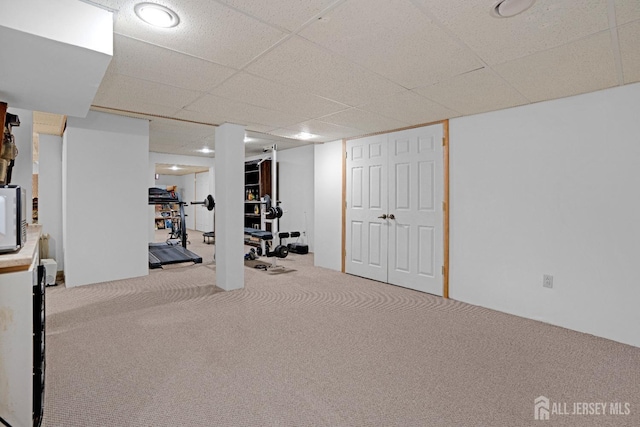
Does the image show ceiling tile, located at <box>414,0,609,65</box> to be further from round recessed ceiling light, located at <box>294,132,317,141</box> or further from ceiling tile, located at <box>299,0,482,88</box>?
round recessed ceiling light, located at <box>294,132,317,141</box>

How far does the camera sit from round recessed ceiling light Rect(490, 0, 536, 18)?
5.22 ft

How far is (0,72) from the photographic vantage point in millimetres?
1888

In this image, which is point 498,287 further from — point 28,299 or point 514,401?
point 28,299

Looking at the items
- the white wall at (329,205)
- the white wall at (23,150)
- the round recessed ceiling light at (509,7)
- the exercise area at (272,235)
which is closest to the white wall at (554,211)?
the round recessed ceiling light at (509,7)

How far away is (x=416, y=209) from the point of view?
4.20m

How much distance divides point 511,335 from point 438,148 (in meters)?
2.20

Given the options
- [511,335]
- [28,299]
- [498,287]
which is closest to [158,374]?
[28,299]

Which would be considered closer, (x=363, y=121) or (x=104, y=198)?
(x=363, y=121)

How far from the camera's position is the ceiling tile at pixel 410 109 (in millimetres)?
3102

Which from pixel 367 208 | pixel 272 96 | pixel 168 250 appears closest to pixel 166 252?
pixel 168 250

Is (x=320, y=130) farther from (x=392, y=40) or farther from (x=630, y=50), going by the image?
(x=630, y=50)

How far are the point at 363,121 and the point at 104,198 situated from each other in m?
3.59

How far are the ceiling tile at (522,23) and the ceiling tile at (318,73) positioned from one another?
737 millimetres

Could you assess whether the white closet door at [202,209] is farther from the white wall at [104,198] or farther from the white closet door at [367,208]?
the white closet door at [367,208]
